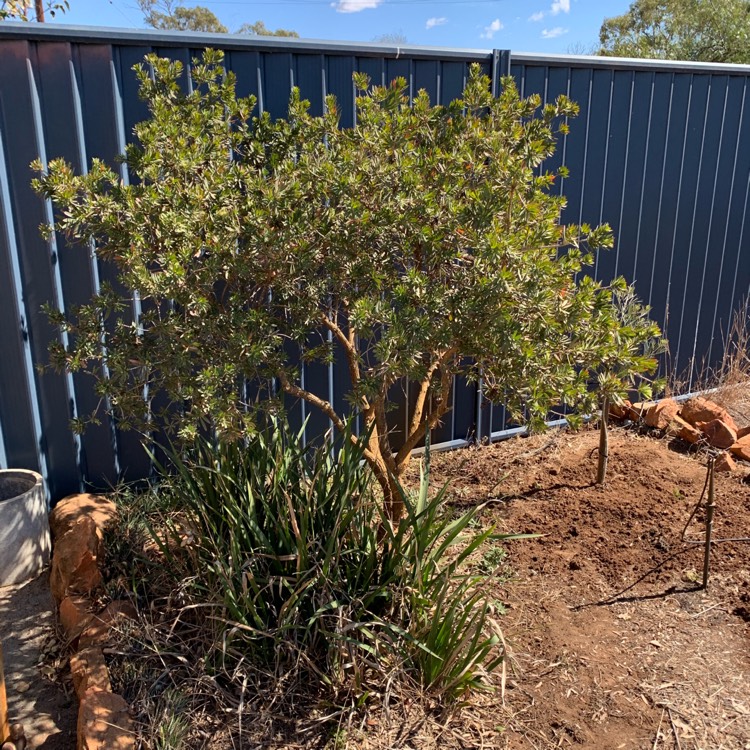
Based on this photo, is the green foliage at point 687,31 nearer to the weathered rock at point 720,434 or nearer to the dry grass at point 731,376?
the dry grass at point 731,376

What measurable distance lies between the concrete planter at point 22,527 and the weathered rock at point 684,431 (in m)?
4.00

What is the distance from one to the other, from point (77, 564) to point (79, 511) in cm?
56

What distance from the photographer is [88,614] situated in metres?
3.16

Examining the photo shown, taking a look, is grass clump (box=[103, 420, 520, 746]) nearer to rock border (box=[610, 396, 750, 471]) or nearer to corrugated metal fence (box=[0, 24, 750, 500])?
corrugated metal fence (box=[0, 24, 750, 500])

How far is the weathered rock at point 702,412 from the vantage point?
17.0 feet

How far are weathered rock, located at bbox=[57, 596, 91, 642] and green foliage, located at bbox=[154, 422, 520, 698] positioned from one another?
17.0 inches

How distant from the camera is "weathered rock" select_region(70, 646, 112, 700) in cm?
274

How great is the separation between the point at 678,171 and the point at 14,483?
16.4 feet

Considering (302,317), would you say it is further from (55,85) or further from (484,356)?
(55,85)

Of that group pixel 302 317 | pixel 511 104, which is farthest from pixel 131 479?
pixel 511 104

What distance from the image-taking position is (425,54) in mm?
4441

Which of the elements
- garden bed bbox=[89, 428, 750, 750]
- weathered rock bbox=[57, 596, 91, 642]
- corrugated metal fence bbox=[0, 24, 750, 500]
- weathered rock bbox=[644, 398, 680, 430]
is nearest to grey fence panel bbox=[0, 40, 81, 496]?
corrugated metal fence bbox=[0, 24, 750, 500]

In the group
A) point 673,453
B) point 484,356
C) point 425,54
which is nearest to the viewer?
point 484,356

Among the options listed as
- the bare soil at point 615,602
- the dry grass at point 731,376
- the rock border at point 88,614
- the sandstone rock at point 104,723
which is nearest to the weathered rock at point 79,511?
the rock border at point 88,614
